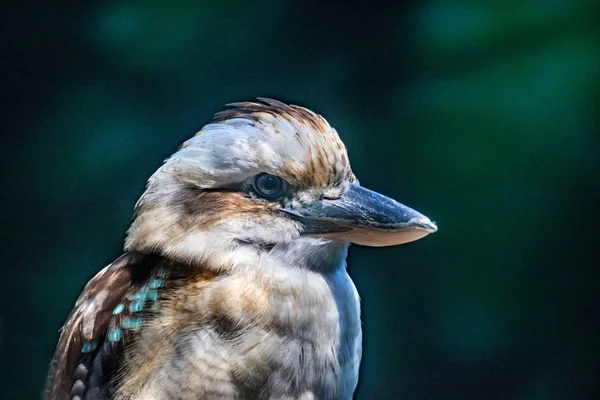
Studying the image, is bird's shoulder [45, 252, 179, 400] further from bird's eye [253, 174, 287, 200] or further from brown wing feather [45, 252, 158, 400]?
bird's eye [253, 174, 287, 200]

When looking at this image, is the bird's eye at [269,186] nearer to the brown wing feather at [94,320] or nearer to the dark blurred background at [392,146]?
the brown wing feather at [94,320]

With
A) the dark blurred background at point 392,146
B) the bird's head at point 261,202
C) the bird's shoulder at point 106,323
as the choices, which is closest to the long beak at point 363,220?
the bird's head at point 261,202

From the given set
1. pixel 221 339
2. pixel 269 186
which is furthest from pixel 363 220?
pixel 221 339

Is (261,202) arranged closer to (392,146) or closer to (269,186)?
(269,186)

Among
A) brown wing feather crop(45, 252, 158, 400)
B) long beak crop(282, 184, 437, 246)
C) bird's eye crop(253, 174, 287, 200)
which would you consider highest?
bird's eye crop(253, 174, 287, 200)

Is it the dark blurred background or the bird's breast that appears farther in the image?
the dark blurred background

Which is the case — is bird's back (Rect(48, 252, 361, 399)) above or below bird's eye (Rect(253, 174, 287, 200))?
below

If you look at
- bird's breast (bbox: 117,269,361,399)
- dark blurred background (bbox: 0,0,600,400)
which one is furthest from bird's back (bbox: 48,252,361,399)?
dark blurred background (bbox: 0,0,600,400)
